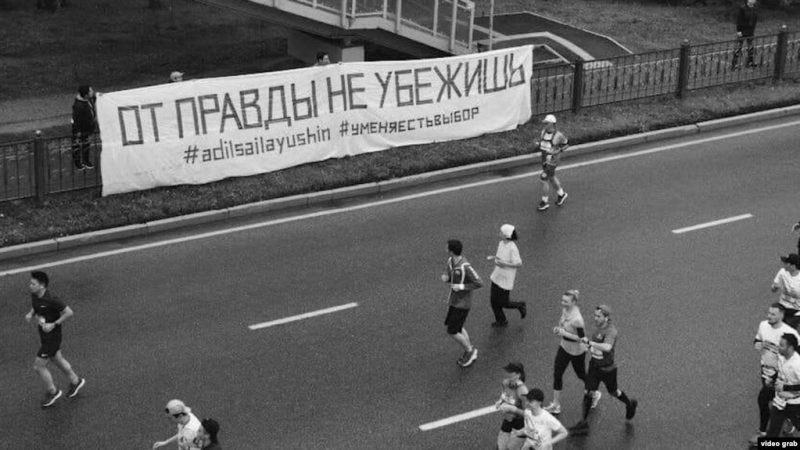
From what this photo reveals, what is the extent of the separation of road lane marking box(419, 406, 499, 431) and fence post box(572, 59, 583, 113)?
12.0m

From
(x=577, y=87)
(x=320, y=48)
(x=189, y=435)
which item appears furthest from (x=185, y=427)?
(x=320, y=48)

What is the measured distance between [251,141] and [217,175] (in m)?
0.85

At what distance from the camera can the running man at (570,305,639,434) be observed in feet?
44.5

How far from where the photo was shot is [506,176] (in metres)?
22.8

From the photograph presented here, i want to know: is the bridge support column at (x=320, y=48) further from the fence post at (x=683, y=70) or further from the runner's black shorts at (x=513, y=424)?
the runner's black shorts at (x=513, y=424)

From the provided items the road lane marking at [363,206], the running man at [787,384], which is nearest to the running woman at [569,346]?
the running man at [787,384]

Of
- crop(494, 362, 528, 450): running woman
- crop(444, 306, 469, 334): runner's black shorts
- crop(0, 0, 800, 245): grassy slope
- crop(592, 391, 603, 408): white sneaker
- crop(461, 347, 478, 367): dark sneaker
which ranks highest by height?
crop(494, 362, 528, 450): running woman

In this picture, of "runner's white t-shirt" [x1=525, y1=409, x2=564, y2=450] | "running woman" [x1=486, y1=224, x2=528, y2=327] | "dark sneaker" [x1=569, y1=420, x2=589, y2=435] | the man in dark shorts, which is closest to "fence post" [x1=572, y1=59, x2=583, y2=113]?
"running woman" [x1=486, y1=224, x2=528, y2=327]

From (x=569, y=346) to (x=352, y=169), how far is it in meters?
8.95

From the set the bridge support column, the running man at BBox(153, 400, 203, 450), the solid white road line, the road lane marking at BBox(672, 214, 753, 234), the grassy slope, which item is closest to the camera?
the running man at BBox(153, 400, 203, 450)

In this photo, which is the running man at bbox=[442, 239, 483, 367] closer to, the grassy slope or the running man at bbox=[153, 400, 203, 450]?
the running man at bbox=[153, 400, 203, 450]

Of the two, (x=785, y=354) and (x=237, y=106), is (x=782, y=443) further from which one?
(x=237, y=106)

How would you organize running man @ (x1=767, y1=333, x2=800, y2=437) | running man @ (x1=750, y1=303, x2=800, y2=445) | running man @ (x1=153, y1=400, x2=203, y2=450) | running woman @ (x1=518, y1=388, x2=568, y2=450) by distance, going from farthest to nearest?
running man @ (x1=750, y1=303, x2=800, y2=445)
running man @ (x1=767, y1=333, x2=800, y2=437)
running woman @ (x1=518, y1=388, x2=568, y2=450)
running man @ (x1=153, y1=400, x2=203, y2=450)

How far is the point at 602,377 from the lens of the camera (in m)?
13.8
